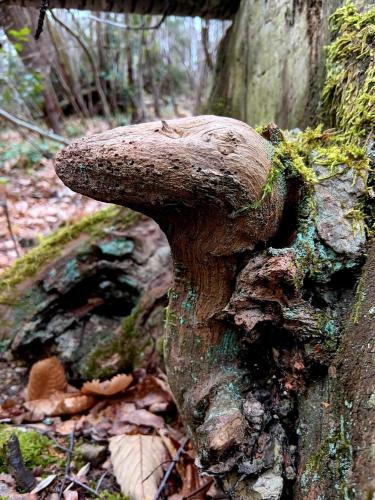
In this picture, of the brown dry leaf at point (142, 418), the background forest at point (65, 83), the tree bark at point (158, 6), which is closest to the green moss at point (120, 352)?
the brown dry leaf at point (142, 418)

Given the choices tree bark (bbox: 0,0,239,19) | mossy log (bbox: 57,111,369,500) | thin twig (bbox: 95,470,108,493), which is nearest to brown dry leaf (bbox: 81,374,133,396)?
thin twig (bbox: 95,470,108,493)

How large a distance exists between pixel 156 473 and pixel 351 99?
1697mm

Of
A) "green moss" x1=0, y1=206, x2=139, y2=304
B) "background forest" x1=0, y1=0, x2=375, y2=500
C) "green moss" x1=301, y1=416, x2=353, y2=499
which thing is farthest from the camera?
"green moss" x1=0, y1=206, x2=139, y2=304

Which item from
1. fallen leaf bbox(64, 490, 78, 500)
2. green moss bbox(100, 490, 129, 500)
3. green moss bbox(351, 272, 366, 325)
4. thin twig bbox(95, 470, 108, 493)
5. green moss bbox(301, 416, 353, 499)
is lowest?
thin twig bbox(95, 470, 108, 493)

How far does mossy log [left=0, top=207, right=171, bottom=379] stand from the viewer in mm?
2393

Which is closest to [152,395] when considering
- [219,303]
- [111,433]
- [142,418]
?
[142,418]

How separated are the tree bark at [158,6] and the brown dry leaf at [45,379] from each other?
2.29 m

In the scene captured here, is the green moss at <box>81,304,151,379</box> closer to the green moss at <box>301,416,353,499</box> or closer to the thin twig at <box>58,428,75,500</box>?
the thin twig at <box>58,428,75,500</box>

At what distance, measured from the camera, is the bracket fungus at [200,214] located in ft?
3.83

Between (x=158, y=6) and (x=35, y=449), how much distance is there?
2.88 meters

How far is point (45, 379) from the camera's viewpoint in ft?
7.22

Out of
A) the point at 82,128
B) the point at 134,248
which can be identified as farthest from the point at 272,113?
the point at 82,128

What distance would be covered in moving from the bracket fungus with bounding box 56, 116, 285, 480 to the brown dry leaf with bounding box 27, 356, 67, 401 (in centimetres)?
87

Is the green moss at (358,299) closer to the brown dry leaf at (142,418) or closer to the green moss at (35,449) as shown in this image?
the brown dry leaf at (142,418)
